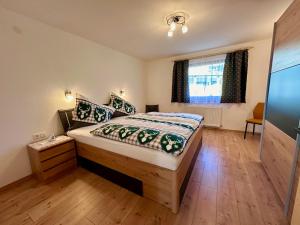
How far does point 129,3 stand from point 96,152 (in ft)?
6.74

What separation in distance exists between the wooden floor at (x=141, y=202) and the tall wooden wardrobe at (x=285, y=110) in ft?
0.71

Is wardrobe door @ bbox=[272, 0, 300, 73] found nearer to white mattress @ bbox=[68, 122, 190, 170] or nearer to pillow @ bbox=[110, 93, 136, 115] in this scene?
white mattress @ bbox=[68, 122, 190, 170]

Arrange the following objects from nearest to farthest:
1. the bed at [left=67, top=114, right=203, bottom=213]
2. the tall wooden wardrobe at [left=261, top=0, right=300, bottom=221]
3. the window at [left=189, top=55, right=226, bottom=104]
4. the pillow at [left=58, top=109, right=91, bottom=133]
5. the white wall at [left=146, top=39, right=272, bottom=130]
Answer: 1. the tall wooden wardrobe at [left=261, top=0, right=300, bottom=221]
2. the bed at [left=67, top=114, right=203, bottom=213]
3. the pillow at [left=58, top=109, right=91, bottom=133]
4. the white wall at [left=146, top=39, right=272, bottom=130]
5. the window at [left=189, top=55, right=226, bottom=104]

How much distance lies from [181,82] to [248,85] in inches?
69.0

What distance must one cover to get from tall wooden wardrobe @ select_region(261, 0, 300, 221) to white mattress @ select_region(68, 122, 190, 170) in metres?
1.01

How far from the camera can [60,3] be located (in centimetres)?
173

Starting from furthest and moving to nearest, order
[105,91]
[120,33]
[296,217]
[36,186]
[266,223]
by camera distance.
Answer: [105,91] → [120,33] → [36,186] → [266,223] → [296,217]

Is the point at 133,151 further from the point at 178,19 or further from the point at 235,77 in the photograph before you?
the point at 235,77

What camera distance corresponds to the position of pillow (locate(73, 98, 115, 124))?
8.21ft

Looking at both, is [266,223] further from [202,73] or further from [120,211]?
[202,73]

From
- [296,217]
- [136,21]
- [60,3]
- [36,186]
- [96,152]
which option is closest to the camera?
[296,217]

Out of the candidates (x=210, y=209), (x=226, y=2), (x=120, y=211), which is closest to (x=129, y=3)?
(x=226, y=2)

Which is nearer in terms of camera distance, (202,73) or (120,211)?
(120,211)

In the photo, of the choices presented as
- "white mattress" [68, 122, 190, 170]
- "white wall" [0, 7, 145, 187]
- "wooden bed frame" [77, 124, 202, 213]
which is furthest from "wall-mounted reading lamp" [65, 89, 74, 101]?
"wooden bed frame" [77, 124, 202, 213]
